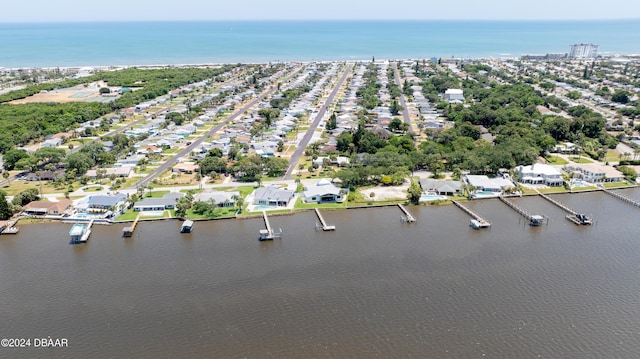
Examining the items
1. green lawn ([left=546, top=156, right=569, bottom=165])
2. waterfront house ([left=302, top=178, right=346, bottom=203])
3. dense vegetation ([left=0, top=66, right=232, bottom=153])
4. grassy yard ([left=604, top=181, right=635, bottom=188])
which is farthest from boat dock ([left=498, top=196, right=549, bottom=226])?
dense vegetation ([left=0, top=66, right=232, bottom=153])

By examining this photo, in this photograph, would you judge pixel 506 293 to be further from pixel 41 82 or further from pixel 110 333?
pixel 41 82

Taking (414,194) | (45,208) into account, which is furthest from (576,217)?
(45,208)

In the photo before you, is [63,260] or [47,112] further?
[47,112]

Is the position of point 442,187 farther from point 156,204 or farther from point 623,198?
point 156,204

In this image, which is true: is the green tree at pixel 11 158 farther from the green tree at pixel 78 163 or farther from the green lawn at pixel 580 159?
the green lawn at pixel 580 159

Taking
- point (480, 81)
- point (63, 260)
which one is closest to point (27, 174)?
point (63, 260)

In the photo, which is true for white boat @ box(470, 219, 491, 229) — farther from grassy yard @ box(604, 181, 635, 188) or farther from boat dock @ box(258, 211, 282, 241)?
grassy yard @ box(604, 181, 635, 188)
